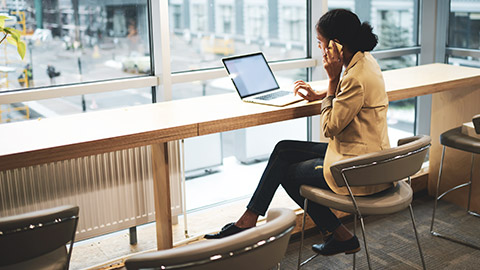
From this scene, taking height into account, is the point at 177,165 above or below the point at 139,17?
below

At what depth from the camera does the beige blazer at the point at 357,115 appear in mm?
2408

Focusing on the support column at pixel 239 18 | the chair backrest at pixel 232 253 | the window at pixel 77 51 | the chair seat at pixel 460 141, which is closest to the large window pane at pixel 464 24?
the chair seat at pixel 460 141

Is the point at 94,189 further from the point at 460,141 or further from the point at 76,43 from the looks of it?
the point at 460,141

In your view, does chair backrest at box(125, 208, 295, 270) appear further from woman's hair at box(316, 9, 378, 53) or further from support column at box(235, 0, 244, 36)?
support column at box(235, 0, 244, 36)

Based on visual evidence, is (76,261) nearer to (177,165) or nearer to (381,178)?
(177,165)

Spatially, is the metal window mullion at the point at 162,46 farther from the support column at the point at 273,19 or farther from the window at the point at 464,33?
the window at the point at 464,33

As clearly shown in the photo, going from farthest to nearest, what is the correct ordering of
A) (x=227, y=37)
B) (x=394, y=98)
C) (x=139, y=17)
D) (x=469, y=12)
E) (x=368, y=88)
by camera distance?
(x=469, y=12) → (x=227, y=37) → (x=139, y=17) → (x=394, y=98) → (x=368, y=88)

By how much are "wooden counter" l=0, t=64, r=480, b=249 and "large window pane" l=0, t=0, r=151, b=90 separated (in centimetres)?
58

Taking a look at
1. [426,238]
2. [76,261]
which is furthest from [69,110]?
[426,238]

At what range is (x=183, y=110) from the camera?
2760 millimetres

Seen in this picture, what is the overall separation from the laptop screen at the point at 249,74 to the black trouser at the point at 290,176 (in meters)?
0.36

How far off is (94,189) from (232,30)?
1.46 meters

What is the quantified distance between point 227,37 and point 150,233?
1.35 metres

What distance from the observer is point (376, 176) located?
7.36 ft
